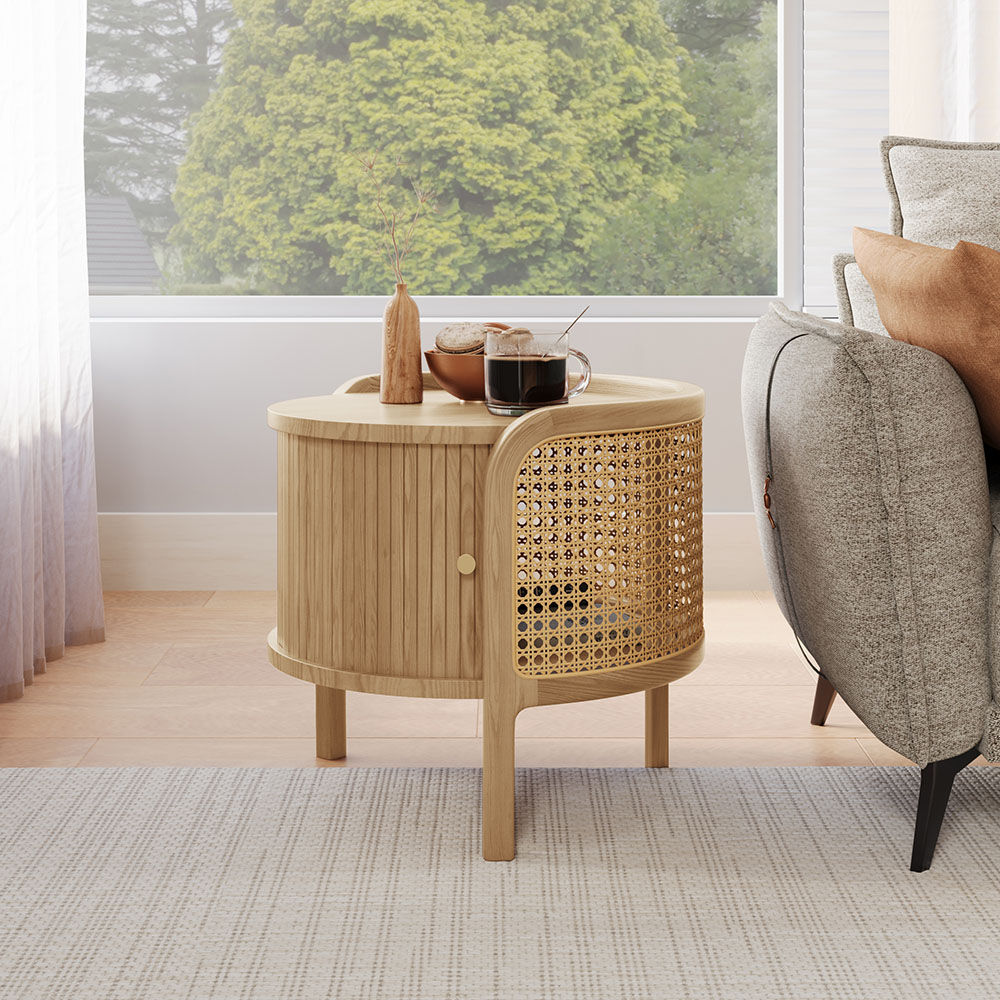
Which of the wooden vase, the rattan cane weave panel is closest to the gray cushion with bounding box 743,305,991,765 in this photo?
the rattan cane weave panel

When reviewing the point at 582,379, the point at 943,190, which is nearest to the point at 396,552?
the point at 582,379

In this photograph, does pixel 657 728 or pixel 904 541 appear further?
pixel 657 728

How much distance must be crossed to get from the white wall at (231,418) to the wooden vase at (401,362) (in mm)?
1206

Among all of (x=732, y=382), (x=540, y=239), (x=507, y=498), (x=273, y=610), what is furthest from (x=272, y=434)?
(x=507, y=498)

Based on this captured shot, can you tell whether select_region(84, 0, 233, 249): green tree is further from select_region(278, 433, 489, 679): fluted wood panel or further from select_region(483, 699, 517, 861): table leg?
select_region(483, 699, 517, 861): table leg

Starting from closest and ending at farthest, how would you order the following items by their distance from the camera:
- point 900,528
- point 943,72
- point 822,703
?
point 900,528
point 822,703
point 943,72

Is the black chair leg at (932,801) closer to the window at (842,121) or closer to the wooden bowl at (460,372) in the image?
the wooden bowl at (460,372)

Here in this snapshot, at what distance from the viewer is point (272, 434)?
2840 mm

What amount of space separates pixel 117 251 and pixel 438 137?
0.82 metres

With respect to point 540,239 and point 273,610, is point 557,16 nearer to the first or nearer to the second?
point 540,239

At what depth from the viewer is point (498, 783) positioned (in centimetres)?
143

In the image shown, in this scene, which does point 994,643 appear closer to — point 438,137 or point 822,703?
point 822,703

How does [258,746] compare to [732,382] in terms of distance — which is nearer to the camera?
[258,746]

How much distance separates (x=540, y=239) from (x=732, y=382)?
582 mm
